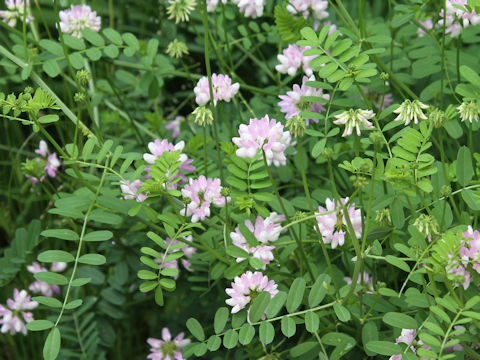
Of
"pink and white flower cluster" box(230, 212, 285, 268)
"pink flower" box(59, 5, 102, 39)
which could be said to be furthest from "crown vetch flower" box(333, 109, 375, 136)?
"pink flower" box(59, 5, 102, 39)

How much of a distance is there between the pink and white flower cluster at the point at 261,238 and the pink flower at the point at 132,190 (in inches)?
8.4

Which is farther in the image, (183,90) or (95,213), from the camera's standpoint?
(183,90)

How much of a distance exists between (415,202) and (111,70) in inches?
47.0

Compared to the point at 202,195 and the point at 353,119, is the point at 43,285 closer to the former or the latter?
the point at 202,195

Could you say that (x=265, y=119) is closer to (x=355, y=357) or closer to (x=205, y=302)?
(x=355, y=357)

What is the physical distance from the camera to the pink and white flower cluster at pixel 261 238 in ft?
3.63

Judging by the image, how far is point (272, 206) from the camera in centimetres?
126

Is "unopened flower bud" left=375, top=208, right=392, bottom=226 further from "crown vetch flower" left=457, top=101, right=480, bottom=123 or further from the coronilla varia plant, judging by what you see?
"crown vetch flower" left=457, top=101, right=480, bottom=123

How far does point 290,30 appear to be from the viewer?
4.30ft

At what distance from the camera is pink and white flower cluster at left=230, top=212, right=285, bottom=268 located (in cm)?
111

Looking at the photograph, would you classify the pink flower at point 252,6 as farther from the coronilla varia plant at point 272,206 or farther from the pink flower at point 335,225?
the pink flower at point 335,225

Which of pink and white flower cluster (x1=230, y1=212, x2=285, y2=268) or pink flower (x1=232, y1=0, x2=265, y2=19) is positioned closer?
pink and white flower cluster (x1=230, y1=212, x2=285, y2=268)

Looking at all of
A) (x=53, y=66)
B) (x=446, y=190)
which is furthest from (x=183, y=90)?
(x=446, y=190)

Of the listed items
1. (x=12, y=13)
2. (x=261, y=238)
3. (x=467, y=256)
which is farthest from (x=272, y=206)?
(x=12, y=13)
